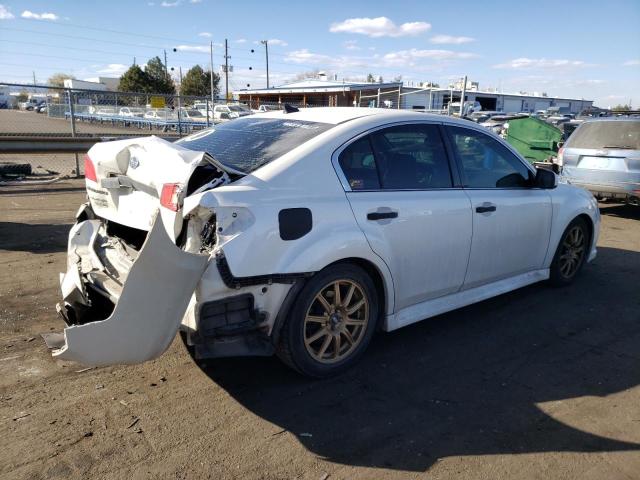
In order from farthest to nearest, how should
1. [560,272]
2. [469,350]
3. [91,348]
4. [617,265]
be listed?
[617,265] < [560,272] < [469,350] < [91,348]

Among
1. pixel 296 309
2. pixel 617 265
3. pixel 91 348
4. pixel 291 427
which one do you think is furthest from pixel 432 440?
pixel 617 265

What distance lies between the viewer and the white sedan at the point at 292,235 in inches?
112

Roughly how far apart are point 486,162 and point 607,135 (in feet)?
20.6

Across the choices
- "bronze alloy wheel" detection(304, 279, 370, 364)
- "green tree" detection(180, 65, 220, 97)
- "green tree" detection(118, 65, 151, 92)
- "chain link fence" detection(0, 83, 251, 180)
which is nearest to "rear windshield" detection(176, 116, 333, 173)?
"bronze alloy wheel" detection(304, 279, 370, 364)

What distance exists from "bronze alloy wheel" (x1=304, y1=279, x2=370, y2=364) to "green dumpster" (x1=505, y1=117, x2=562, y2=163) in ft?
39.8

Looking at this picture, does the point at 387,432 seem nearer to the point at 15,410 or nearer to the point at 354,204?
the point at 354,204

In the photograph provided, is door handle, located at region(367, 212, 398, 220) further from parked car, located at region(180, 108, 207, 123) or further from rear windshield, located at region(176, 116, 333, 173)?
parked car, located at region(180, 108, 207, 123)

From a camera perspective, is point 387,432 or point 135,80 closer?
point 387,432

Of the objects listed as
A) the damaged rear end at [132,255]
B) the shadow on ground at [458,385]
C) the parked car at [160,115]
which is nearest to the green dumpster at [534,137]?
the shadow on ground at [458,385]

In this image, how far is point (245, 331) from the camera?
306 cm

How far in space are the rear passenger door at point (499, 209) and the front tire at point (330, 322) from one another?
1.13m

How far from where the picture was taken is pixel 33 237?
22.2ft

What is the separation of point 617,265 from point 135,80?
6256 centimetres

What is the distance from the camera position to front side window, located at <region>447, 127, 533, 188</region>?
428cm
